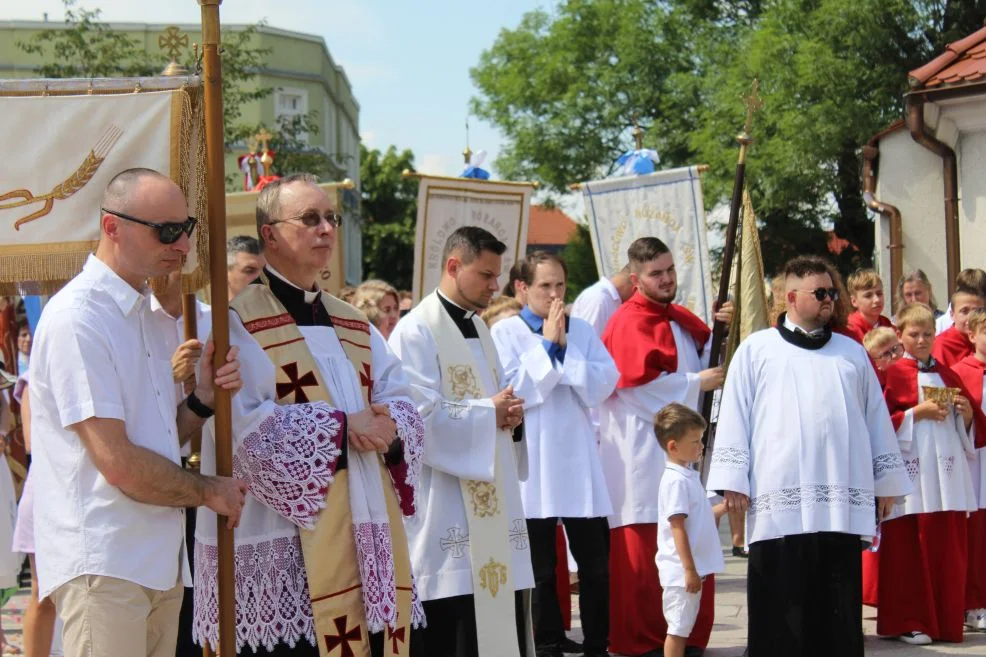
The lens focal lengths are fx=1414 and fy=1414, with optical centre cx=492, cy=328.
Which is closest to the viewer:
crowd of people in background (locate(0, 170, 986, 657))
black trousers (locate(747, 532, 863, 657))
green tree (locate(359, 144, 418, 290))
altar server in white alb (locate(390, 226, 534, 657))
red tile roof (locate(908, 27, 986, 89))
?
crowd of people in background (locate(0, 170, 986, 657))

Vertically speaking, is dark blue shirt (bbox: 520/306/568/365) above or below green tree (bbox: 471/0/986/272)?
below

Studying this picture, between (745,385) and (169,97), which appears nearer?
(169,97)

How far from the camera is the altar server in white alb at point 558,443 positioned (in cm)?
765

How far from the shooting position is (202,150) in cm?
458

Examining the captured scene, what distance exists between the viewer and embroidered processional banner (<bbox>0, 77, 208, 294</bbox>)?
4.48 metres

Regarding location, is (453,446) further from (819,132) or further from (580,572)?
(819,132)

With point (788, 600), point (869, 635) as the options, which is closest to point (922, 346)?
point (869, 635)

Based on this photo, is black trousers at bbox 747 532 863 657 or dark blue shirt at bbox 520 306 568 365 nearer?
black trousers at bbox 747 532 863 657

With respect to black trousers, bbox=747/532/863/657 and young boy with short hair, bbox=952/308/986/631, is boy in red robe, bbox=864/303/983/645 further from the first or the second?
black trousers, bbox=747/532/863/657

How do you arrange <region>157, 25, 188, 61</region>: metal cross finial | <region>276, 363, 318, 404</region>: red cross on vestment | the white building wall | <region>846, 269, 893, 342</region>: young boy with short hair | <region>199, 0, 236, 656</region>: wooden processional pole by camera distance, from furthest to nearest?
the white building wall → <region>846, 269, 893, 342</region>: young boy with short hair → <region>157, 25, 188, 61</region>: metal cross finial → <region>276, 363, 318, 404</region>: red cross on vestment → <region>199, 0, 236, 656</region>: wooden processional pole

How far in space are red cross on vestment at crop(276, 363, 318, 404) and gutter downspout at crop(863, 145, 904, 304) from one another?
12757 millimetres

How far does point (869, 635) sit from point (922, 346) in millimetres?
1757

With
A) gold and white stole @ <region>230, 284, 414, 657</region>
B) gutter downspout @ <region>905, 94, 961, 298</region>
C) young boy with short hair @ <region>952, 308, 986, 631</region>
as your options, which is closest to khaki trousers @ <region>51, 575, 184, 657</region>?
gold and white stole @ <region>230, 284, 414, 657</region>

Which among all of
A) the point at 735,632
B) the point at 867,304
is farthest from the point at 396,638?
the point at 867,304
